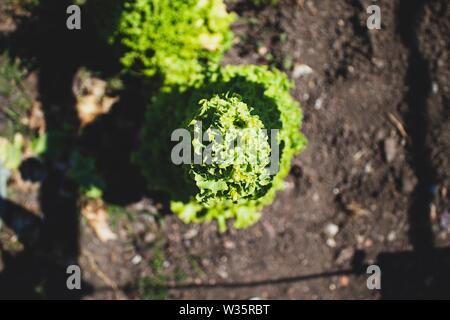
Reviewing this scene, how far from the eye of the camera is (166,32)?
2.74 meters

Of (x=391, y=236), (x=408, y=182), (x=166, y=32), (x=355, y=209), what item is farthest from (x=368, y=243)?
(x=166, y=32)

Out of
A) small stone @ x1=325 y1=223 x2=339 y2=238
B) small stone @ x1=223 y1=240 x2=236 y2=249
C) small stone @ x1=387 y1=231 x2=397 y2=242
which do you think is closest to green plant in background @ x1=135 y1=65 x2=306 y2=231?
small stone @ x1=223 y1=240 x2=236 y2=249

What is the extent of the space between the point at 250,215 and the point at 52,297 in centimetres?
178

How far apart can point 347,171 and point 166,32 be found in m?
1.84

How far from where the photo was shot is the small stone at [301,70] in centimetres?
353

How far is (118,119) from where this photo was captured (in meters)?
3.48

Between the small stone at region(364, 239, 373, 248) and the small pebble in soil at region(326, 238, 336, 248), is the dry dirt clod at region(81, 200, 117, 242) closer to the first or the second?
the small pebble in soil at region(326, 238, 336, 248)

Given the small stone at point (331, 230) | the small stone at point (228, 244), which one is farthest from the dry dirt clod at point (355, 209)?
the small stone at point (228, 244)

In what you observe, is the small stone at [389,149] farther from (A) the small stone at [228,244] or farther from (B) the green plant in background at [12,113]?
(B) the green plant in background at [12,113]

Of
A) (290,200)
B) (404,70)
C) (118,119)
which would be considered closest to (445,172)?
(404,70)

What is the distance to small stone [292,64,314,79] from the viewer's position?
3.53 metres

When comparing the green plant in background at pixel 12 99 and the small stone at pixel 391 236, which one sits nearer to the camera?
the green plant in background at pixel 12 99

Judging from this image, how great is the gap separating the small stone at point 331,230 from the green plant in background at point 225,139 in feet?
2.69

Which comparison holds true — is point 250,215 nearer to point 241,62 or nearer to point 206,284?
point 206,284
